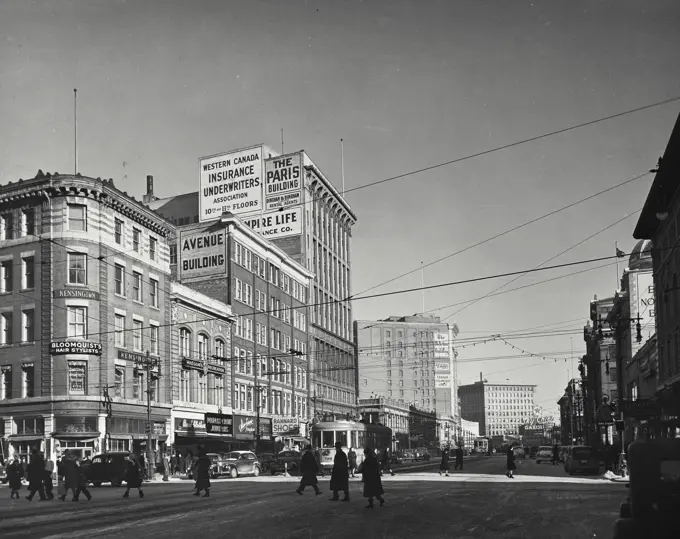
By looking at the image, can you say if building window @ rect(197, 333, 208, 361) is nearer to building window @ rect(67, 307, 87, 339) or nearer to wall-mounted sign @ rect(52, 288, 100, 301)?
building window @ rect(67, 307, 87, 339)

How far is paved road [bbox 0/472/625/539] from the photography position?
51.0ft

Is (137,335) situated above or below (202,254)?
below

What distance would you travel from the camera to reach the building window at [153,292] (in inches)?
2154

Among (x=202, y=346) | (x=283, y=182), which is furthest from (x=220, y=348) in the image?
(x=283, y=182)

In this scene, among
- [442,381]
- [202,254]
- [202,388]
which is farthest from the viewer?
[442,381]

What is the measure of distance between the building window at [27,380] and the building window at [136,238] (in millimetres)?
9637

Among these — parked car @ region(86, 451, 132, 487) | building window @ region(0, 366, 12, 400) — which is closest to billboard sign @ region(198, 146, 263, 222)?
building window @ region(0, 366, 12, 400)

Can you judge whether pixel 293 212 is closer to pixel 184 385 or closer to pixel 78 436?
pixel 184 385

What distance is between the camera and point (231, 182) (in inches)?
3425

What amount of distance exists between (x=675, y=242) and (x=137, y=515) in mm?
32607

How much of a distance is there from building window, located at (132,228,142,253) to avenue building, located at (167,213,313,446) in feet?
22.9

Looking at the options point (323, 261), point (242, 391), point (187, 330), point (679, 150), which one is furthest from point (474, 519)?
point (323, 261)

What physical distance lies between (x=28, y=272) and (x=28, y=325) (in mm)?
3010

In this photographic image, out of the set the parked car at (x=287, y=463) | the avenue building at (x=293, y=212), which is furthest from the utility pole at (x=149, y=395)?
the avenue building at (x=293, y=212)
